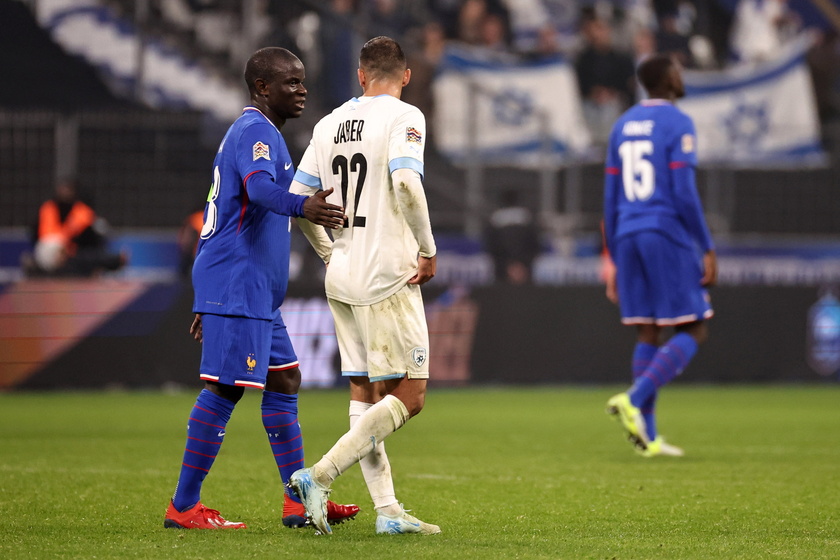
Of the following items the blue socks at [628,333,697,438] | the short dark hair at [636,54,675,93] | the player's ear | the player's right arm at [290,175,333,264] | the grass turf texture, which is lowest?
the grass turf texture

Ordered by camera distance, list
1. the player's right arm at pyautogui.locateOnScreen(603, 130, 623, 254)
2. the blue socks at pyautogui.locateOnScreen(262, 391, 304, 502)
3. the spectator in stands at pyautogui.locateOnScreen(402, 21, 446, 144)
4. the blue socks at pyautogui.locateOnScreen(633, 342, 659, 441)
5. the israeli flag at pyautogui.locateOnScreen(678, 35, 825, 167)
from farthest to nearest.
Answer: the israeli flag at pyautogui.locateOnScreen(678, 35, 825, 167)
the spectator in stands at pyautogui.locateOnScreen(402, 21, 446, 144)
the player's right arm at pyautogui.locateOnScreen(603, 130, 623, 254)
the blue socks at pyautogui.locateOnScreen(633, 342, 659, 441)
the blue socks at pyautogui.locateOnScreen(262, 391, 304, 502)

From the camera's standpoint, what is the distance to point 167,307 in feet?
43.9

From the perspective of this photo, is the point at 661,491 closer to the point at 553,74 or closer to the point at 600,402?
the point at 600,402

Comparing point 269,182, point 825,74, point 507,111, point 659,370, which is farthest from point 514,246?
point 269,182

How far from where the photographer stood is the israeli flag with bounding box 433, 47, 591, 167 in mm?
17828

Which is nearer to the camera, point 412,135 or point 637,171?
point 412,135

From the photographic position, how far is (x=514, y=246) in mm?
16328

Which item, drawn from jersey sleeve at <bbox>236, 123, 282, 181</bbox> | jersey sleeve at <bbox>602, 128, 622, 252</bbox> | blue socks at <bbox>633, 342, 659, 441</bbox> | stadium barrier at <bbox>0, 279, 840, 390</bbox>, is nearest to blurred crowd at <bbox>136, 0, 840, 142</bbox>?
stadium barrier at <bbox>0, 279, 840, 390</bbox>

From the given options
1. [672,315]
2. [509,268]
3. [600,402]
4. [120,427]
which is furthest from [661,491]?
[509,268]

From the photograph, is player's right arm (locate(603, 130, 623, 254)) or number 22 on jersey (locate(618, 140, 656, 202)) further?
player's right arm (locate(603, 130, 623, 254))

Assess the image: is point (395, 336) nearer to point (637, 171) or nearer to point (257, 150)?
point (257, 150)

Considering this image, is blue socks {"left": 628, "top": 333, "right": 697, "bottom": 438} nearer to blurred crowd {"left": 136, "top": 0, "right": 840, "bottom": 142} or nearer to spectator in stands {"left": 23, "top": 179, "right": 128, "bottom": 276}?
spectator in stands {"left": 23, "top": 179, "right": 128, "bottom": 276}

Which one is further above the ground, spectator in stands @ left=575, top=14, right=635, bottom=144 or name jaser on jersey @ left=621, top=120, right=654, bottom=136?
spectator in stands @ left=575, top=14, right=635, bottom=144

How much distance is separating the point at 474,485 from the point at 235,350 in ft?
6.59
